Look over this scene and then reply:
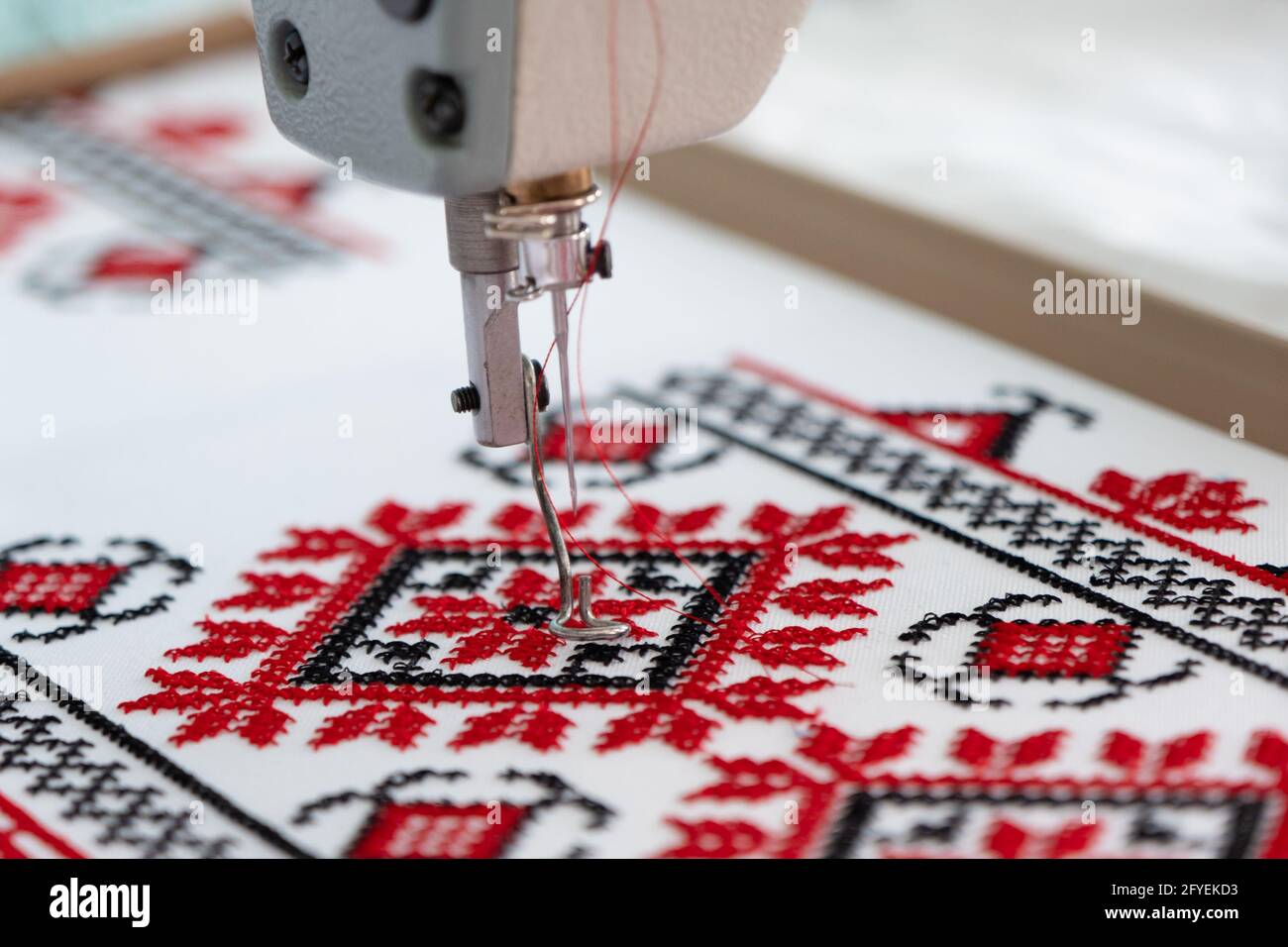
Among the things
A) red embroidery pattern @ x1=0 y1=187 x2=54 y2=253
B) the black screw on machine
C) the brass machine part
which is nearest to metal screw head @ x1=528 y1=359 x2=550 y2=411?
the black screw on machine

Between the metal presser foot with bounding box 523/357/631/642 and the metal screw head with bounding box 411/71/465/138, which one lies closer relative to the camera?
the metal screw head with bounding box 411/71/465/138

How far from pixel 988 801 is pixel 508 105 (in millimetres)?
575

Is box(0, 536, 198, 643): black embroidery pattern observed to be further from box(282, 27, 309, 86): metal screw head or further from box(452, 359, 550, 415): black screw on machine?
box(282, 27, 309, 86): metal screw head

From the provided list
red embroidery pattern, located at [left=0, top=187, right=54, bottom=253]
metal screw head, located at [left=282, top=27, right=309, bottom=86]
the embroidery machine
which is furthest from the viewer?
red embroidery pattern, located at [left=0, top=187, right=54, bottom=253]

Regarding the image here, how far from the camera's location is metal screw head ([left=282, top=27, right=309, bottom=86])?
4.15ft

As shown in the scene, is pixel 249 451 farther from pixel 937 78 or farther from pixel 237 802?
pixel 937 78

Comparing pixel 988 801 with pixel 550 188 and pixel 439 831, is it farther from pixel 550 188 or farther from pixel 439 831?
pixel 550 188

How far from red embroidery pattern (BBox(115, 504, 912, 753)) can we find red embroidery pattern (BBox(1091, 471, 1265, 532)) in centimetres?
24

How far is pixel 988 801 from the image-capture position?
1.22 metres

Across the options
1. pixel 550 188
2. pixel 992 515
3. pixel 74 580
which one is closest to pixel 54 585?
pixel 74 580

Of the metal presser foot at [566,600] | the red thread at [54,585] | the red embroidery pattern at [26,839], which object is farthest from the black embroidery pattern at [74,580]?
the metal presser foot at [566,600]

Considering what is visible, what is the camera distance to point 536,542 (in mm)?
1631

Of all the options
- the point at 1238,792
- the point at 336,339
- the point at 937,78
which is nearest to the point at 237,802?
the point at 1238,792
